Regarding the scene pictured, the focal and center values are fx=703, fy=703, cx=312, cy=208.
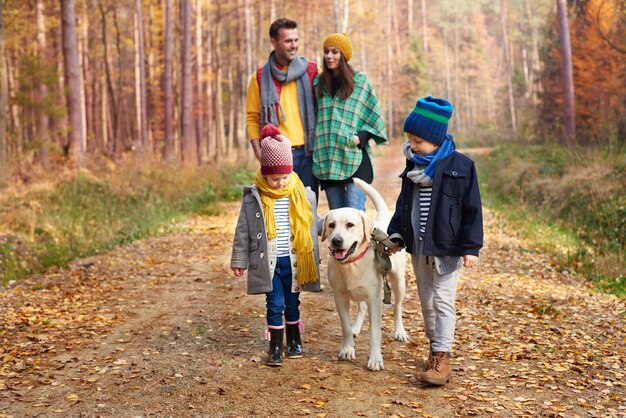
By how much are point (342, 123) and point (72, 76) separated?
1292 cm

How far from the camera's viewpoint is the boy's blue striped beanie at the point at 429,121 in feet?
15.4

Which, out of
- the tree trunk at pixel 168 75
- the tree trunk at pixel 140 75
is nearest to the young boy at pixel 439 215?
the tree trunk at pixel 168 75

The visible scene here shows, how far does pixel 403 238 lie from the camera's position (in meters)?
4.93

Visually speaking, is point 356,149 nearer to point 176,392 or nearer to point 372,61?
point 176,392

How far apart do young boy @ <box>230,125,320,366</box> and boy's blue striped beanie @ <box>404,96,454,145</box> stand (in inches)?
35.9

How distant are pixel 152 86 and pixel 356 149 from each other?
3391cm

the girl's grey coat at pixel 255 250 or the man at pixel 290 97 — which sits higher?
the man at pixel 290 97

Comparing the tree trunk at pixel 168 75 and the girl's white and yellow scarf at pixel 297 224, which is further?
the tree trunk at pixel 168 75

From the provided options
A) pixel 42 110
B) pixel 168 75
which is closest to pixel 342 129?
pixel 42 110

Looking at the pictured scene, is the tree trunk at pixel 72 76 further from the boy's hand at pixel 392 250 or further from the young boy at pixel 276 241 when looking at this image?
the boy's hand at pixel 392 250

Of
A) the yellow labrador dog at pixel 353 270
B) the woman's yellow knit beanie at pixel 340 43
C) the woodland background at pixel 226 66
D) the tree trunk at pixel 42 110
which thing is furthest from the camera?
the woodland background at pixel 226 66

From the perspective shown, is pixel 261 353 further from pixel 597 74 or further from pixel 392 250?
pixel 597 74

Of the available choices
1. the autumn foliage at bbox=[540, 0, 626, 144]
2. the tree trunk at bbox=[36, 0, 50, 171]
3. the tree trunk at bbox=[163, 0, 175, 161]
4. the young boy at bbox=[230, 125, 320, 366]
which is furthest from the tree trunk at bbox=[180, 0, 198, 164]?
the young boy at bbox=[230, 125, 320, 366]

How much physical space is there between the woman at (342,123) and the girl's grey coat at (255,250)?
1.12 m
